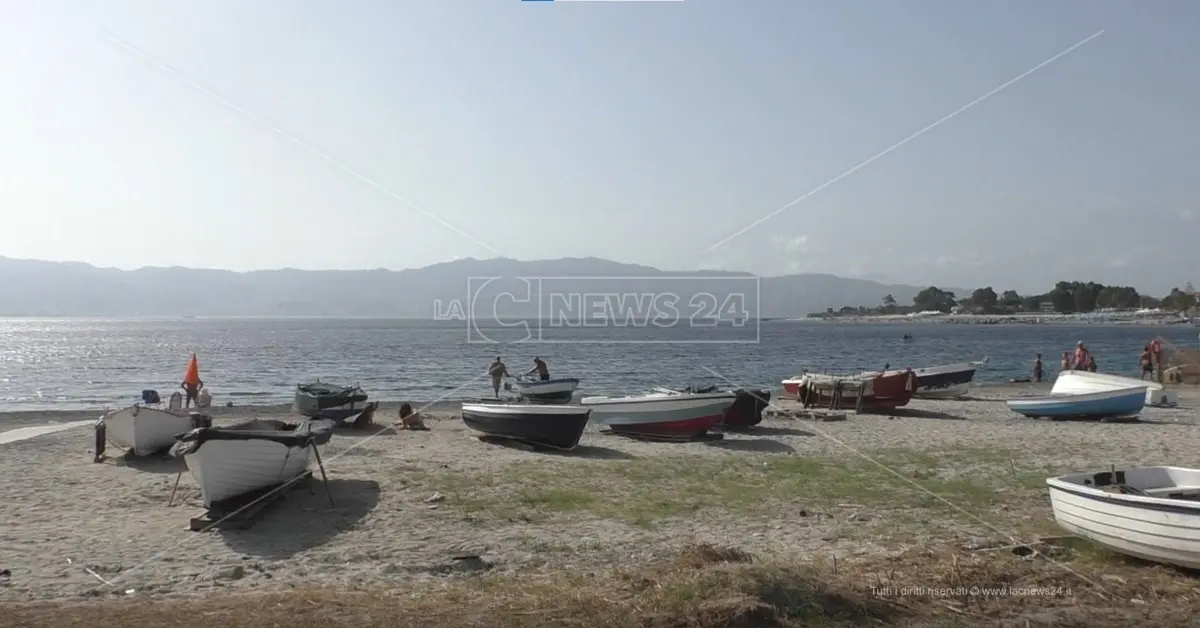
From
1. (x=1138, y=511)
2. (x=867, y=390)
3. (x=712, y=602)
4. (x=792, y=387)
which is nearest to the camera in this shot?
(x=712, y=602)

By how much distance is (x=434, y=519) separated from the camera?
37.5 ft

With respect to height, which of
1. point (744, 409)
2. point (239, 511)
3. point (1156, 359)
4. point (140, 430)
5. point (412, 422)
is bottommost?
point (412, 422)

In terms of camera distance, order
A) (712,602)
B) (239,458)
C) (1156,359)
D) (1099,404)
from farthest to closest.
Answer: (1156,359) → (1099,404) → (239,458) → (712,602)

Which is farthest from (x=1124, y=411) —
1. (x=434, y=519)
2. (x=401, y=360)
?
(x=401, y=360)

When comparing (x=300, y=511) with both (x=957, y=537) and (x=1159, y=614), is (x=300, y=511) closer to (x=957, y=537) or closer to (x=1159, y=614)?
(x=957, y=537)

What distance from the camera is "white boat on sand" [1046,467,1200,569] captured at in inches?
322

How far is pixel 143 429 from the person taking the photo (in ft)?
53.3

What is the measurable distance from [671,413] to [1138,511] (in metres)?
12.0

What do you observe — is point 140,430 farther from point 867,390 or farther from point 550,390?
point 867,390

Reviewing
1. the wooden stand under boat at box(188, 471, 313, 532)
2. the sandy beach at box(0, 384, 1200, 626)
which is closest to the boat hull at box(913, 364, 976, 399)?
the sandy beach at box(0, 384, 1200, 626)

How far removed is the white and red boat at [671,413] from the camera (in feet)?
65.1

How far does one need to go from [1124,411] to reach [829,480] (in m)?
13.9

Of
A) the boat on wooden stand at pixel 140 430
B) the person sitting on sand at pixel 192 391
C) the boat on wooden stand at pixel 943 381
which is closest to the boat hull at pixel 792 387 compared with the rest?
the boat on wooden stand at pixel 943 381

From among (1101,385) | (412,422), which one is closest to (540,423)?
(412,422)
